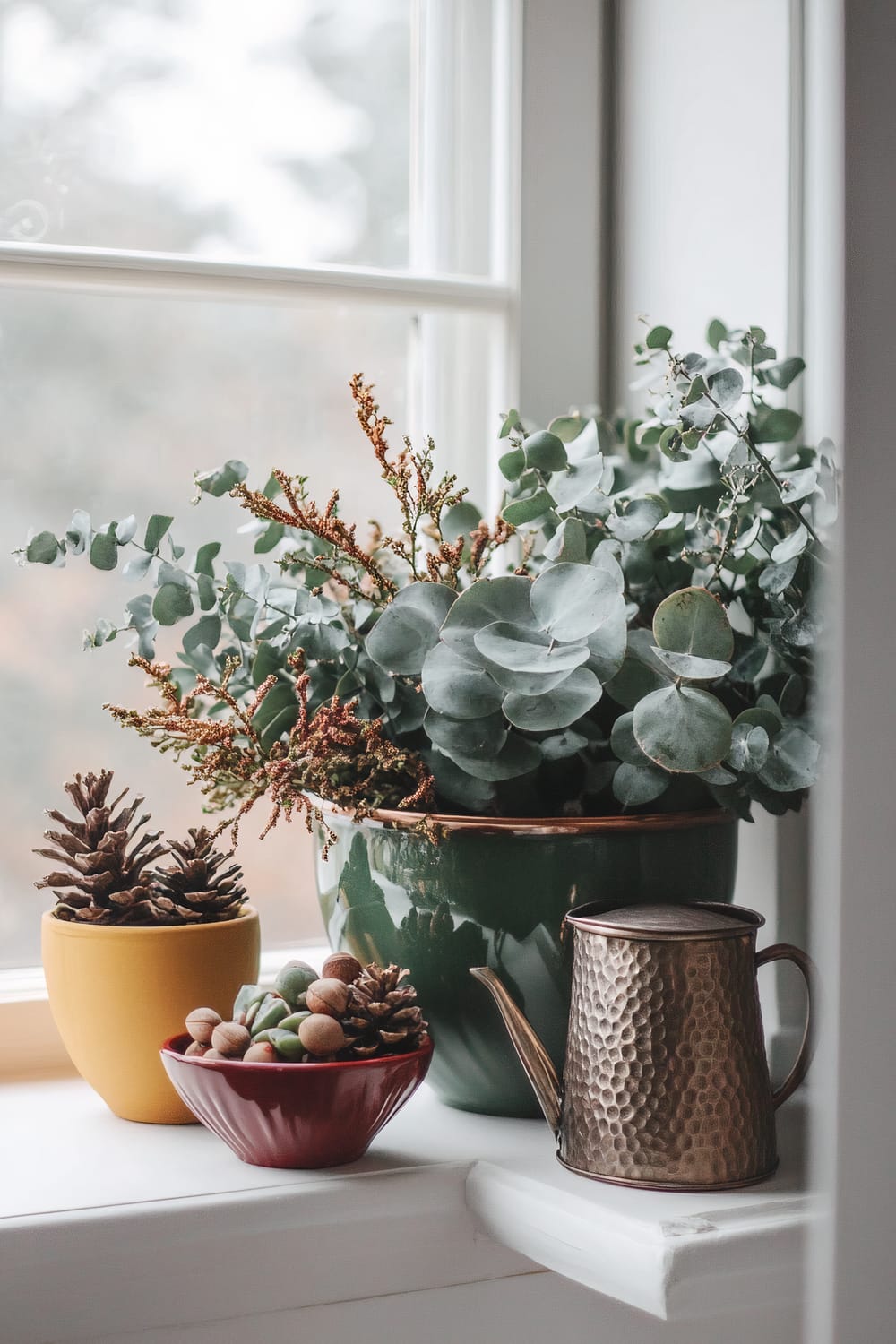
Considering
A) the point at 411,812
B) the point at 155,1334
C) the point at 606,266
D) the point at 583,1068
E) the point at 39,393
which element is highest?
the point at 606,266

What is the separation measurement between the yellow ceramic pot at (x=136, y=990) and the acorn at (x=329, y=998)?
102mm

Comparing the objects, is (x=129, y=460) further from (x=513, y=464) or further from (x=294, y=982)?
(x=294, y=982)

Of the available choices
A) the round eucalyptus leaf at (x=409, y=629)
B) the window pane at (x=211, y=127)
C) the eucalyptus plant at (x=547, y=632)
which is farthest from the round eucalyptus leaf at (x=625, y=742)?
the window pane at (x=211, y=127)

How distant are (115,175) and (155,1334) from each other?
30.3 inches

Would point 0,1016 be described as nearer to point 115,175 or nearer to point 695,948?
point 695,948

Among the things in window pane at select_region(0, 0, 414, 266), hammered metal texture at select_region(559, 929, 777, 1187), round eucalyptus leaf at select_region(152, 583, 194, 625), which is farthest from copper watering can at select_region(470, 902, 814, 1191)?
window pane at select_region(0, 0, 414, 266)

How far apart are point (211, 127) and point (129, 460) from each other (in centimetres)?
27

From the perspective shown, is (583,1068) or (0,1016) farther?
(0,1016)

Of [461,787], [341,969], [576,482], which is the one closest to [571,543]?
[576,482]

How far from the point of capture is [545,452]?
0.68 metres

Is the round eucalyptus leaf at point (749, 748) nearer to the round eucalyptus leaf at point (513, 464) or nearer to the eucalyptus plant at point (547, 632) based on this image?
the eucalyptus plant at point (547, 632)

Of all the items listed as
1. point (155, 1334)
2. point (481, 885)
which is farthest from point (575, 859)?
point (155, 1334)

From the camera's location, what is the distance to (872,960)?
44 centimetres

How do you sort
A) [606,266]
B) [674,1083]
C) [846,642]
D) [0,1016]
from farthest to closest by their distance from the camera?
[606,266], [0,1016], [674,1083], [846,642]
